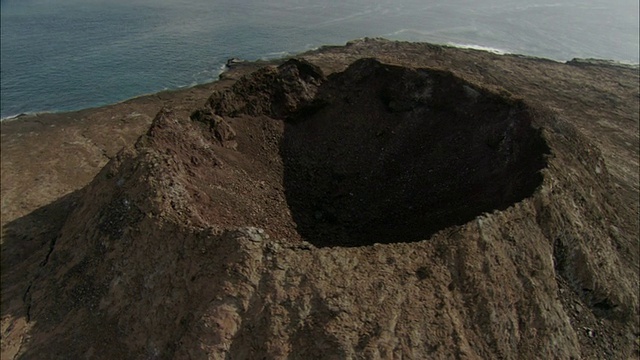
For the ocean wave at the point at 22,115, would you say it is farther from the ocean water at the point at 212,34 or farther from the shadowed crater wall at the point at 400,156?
the shadowed crater wall at the point at 400,156

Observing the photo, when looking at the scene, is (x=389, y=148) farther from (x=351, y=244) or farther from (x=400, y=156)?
(x=351, y=244)

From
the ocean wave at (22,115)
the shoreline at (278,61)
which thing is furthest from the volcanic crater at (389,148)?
the ocean wave at (22,115)

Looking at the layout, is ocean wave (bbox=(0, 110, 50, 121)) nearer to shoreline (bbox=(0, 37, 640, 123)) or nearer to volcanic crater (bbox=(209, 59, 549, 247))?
shoreline (bbox=(0, 37, 640, 123))

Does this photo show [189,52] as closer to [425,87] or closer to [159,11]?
[159,11]

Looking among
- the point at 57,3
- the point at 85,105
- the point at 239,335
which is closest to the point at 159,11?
the point at 57,3

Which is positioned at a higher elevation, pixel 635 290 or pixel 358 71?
pixel 358 71

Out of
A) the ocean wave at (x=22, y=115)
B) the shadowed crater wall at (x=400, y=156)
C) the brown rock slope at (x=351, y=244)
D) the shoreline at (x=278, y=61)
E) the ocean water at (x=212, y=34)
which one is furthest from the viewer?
the ocean water at (x=212, y=34)
